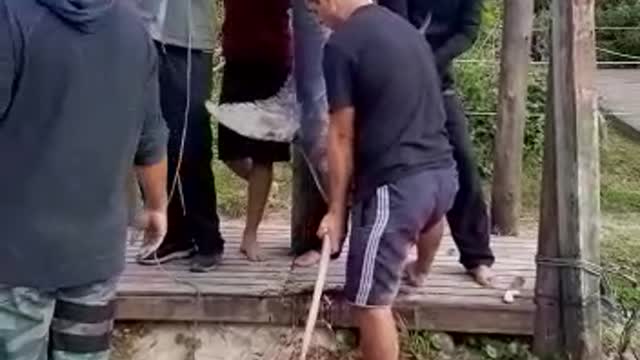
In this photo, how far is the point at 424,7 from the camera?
15.6 ft

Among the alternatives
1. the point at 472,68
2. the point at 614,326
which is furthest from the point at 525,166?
the point at 614,326

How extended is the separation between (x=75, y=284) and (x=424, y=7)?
215 centimetres

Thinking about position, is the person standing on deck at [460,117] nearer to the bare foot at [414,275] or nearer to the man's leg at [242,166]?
the bare foot at [414,275]

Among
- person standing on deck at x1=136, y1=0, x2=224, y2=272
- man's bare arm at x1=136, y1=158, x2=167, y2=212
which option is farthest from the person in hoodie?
person standing on deck at x1=136, y1=0, x2=224, y2=272

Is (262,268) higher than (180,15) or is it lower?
lower

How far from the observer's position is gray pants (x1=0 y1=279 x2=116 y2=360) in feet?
9.98

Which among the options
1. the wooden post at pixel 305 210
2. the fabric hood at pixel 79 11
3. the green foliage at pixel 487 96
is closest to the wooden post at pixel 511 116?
the wooden post at pixel 305 210

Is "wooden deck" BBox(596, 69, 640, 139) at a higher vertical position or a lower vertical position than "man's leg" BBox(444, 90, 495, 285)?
lower

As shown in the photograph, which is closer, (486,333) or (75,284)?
(75,284)

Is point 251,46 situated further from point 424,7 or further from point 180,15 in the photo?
point 424,7

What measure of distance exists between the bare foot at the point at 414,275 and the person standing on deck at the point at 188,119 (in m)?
0.80

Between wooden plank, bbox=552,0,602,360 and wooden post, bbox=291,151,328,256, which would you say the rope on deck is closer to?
wooden plank, bbox=552,0,602,360

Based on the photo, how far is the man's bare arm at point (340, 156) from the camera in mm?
4004

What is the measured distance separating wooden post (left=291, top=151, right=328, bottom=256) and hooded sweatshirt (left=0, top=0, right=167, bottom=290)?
6.89ft
